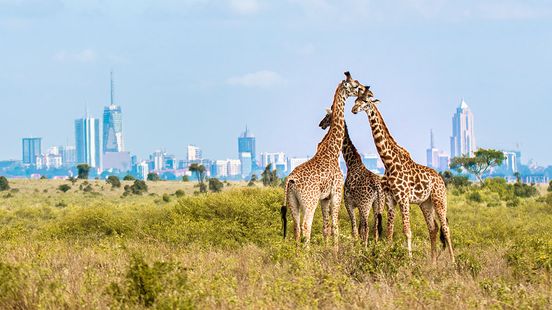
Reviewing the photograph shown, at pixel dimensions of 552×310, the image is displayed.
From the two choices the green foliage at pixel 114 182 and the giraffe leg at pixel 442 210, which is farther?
the green foliage at pixel 114 182

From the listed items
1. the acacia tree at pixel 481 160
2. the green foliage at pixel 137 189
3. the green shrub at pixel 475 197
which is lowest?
the green foliage at pixel 137 189

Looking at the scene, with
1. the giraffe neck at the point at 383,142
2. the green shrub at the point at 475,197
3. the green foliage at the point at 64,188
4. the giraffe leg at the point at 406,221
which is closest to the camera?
the giraffe leg at the point at 406,221

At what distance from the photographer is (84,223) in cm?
Answer: 2264

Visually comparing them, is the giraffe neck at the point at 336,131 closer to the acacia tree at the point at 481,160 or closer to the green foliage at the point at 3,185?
the green foliage at the point at 3,185

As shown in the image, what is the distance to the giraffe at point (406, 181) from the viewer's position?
1382 cm

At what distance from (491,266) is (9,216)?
22758 millimetres

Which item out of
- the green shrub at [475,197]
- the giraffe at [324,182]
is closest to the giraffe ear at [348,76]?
the giraffe at [324,182]

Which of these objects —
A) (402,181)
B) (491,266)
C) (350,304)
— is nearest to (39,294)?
(350,304)

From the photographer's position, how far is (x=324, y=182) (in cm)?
1410

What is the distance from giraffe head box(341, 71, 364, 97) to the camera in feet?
48.0

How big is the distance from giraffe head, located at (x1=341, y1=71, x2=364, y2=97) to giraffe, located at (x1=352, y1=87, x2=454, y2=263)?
164 millimetres

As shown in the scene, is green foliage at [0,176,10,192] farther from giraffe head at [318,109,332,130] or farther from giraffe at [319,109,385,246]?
giraffe at [319,109,385,246]

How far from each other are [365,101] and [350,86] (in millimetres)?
464

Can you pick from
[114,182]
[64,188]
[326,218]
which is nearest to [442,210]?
[326,218]
